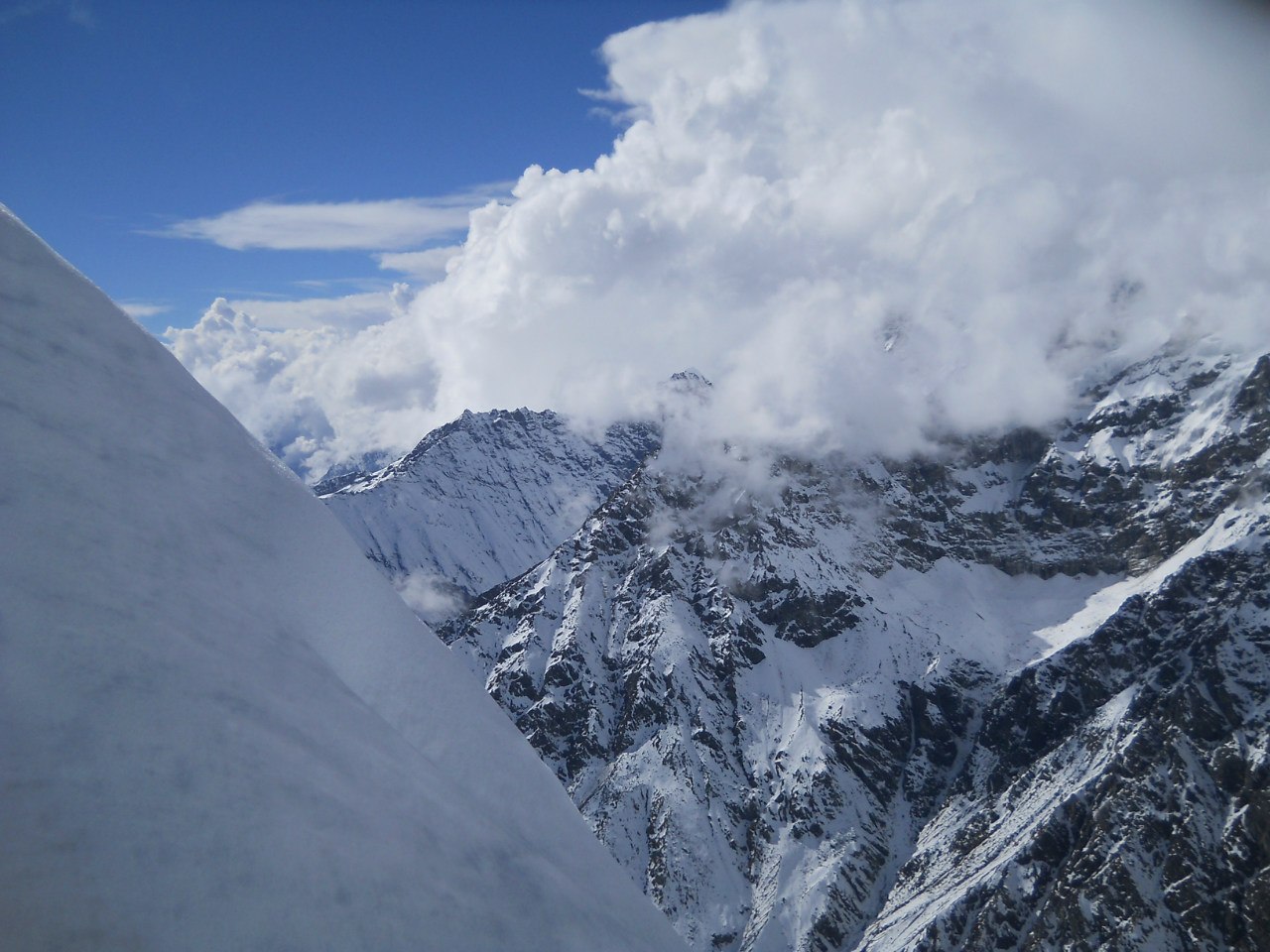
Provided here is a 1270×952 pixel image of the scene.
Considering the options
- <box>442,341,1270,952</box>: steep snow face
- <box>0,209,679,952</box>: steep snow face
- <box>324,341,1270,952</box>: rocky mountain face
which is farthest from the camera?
<box>442,341,1270,952</box>: steep snow face

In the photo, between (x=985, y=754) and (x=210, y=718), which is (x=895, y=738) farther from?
(x=210, y=718)

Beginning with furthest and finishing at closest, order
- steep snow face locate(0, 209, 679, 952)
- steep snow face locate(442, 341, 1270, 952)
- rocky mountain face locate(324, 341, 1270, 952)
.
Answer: steep snow face locate(442, 341, 1270, 952) < rocky mountain face locate(324, 341, 1270, 952) < steep snow face locate(0, 209, 679, 952)

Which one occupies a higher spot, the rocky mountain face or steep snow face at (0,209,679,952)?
steep snow face at (0,209,679,952)

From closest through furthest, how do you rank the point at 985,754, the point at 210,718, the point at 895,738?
1. the point at 210,718
2. the point at 985,754
3. the point at 895,738

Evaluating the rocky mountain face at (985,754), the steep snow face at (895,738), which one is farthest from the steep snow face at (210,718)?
the steep snow face at (895,738)

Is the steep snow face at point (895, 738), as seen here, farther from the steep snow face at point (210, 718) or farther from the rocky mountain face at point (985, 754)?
the steep snow face at point (210, 718)

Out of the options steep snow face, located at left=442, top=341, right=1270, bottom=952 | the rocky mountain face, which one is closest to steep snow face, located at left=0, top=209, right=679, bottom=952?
the rocky mountain face

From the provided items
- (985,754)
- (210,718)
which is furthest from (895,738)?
(210,718)

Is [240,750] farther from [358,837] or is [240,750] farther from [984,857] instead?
[984,857]

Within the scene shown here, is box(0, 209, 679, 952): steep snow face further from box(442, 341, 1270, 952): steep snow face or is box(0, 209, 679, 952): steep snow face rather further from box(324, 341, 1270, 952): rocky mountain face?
box(442, 341, 1270, 952): steep snow face
